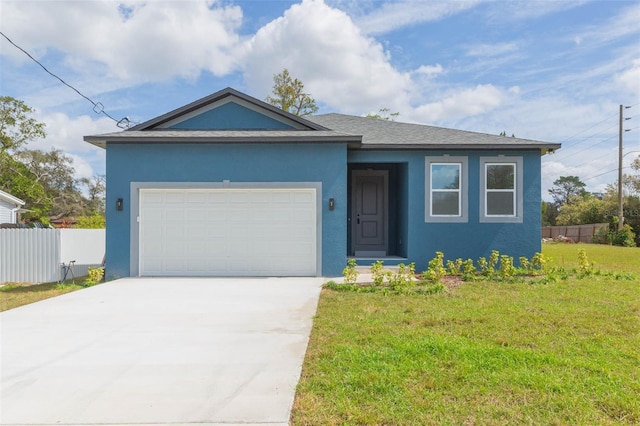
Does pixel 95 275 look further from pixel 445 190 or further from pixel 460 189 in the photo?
pixel 460 189

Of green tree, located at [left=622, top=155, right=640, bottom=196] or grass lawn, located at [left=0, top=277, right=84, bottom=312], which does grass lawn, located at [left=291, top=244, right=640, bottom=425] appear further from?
green tree, located at [left=622, top=155, right=640, bottom=196]

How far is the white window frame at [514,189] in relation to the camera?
10.6 meters

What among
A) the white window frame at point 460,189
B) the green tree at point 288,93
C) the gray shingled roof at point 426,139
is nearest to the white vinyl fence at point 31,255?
the gray shingled roof at point 426,139

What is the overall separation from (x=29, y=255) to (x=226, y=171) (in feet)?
18.8

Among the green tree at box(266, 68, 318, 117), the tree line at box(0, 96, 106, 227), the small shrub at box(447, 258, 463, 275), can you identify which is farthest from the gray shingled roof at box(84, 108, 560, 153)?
the green tree at box(266, 68, 318, 117)

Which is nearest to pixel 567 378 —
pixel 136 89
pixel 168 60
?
pixel 168 60

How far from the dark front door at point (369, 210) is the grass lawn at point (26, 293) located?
718cm

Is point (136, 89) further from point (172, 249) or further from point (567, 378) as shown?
point (567, 378)

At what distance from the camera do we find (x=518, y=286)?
8.21 metres

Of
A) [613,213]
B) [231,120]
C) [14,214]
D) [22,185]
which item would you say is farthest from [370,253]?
[22,185]

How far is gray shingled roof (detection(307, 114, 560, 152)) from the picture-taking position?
10.3 metres

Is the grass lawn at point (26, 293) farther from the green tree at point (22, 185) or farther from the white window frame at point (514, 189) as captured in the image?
the green tree at point (22, 185)

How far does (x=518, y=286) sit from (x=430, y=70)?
1080 centimetres

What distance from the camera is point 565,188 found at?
6022cm
